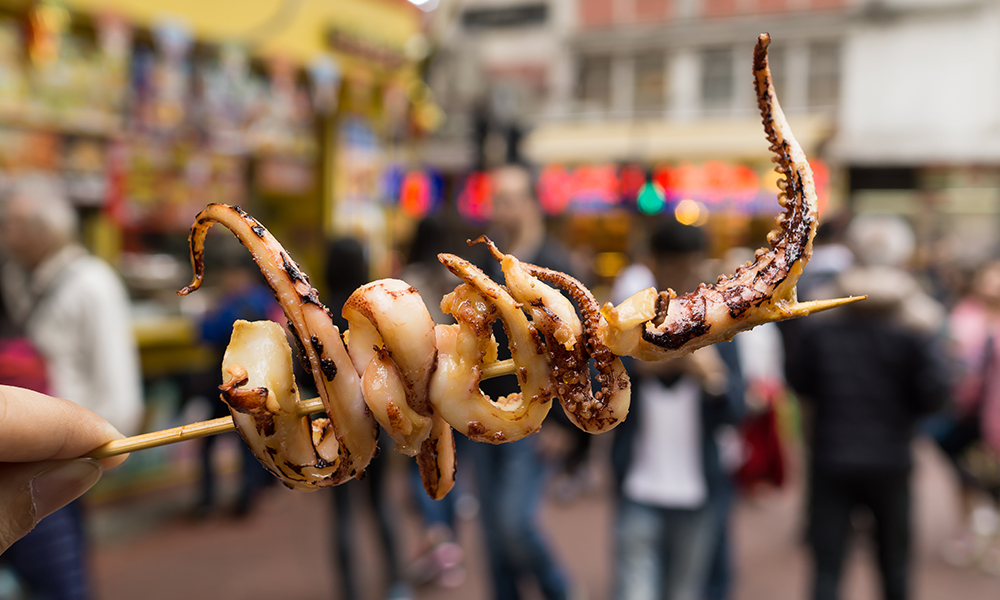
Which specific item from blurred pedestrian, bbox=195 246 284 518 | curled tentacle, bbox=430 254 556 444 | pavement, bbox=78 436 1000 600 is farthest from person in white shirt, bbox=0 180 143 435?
curled tentacle, bbox=430 254 556 444

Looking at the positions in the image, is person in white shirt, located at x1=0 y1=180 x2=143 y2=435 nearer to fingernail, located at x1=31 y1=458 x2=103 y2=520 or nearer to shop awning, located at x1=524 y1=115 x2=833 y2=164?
fingernail, located at x1=31 y1=458 x2=103 y2=520

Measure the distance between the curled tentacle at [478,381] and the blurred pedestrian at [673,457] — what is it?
2087 millimetres

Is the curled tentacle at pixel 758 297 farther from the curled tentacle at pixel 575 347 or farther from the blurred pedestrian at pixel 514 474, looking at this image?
the blurred pedestrian at pixel 514 474

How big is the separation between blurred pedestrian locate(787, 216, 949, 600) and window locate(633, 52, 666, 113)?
15524 mm

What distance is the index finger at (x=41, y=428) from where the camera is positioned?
40.0 inches

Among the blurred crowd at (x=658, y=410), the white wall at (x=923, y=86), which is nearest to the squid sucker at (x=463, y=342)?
the blurred crowd at (x=658, y=410)

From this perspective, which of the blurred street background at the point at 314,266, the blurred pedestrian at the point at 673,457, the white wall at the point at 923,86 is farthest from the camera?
the white wall at the point at 923,86

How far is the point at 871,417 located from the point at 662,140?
13052 millimetres

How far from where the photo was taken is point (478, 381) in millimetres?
1142

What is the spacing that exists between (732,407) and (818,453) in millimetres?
674

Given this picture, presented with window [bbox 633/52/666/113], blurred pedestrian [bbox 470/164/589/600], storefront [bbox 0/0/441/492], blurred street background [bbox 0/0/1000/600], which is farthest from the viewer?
window [bbox 633/52/666/113]

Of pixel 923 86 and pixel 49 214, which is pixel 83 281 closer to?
pixel 49 214

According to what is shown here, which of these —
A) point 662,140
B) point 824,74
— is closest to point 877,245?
point 662,140

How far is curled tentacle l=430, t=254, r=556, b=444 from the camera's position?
1.13 metres
